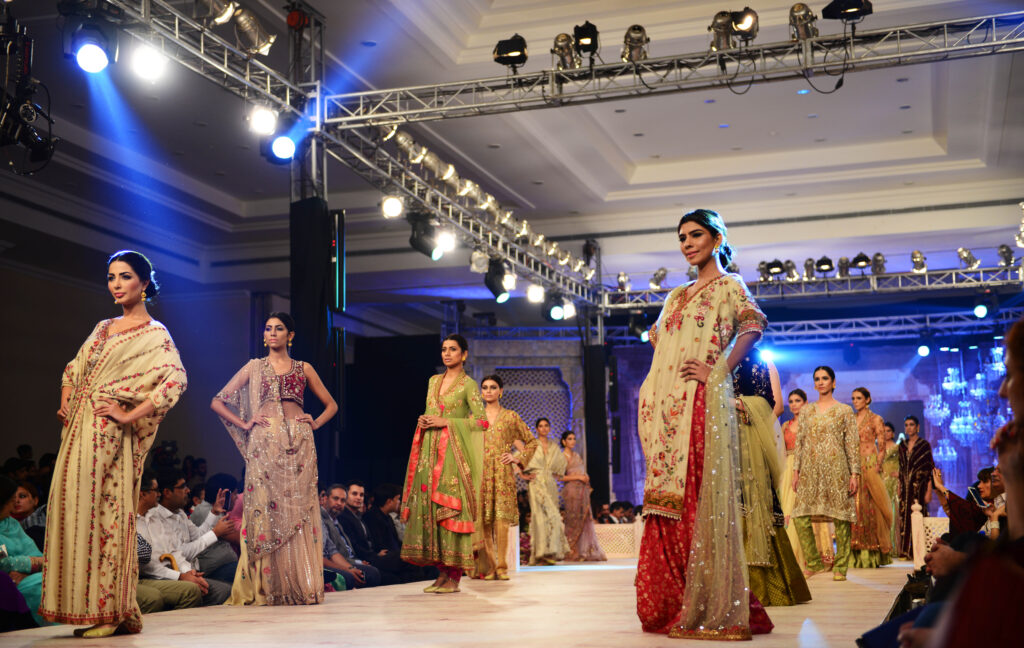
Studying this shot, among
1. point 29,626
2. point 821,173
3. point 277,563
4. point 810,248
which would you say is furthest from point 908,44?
point 29,626

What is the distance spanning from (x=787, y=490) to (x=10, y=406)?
8.72m

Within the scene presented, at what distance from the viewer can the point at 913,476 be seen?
925 cm

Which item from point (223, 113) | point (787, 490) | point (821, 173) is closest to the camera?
point (787, 490)

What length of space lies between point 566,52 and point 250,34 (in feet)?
7.41

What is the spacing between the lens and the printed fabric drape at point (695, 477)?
330 centimetres

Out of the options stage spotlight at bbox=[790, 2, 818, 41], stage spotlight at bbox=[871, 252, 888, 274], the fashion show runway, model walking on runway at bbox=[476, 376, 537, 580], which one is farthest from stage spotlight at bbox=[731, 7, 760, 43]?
stage spotlight at bbox=[871, 252, 888, 274]

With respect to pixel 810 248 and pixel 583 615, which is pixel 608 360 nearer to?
pixel 810 248

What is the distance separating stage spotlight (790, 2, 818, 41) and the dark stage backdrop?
9123mm

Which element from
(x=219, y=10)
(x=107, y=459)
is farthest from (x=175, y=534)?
(x=219, y=10)

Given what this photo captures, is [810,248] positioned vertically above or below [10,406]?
above

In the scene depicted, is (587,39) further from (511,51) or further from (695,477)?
(695,477)

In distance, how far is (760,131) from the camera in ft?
36.1

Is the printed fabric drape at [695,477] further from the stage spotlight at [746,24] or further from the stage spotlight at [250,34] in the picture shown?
the stage spotlight at [250,34]

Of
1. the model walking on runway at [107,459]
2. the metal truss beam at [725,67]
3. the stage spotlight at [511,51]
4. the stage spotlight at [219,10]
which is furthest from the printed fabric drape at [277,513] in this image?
the stage spotlight at [511,51]
